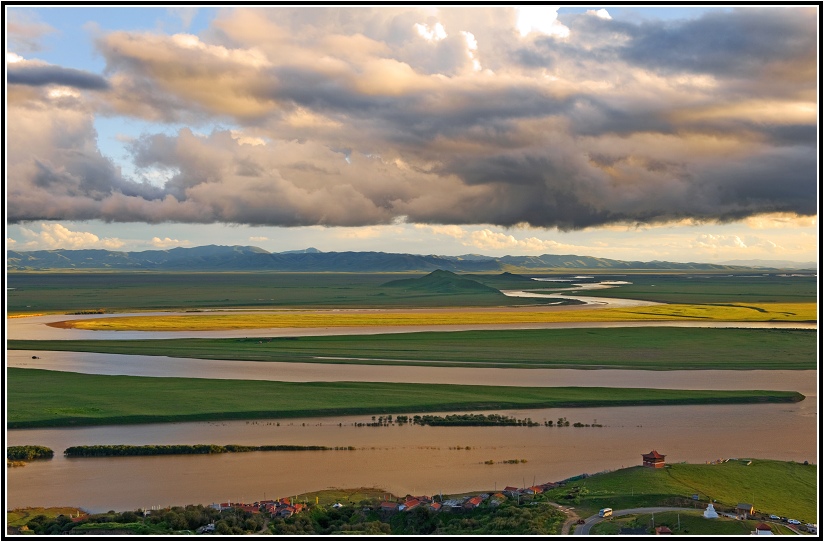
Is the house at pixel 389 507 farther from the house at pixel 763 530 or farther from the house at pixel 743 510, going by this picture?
the house at pixel 763 530

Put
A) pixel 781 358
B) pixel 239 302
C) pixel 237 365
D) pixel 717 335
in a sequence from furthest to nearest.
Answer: pixel 239 302
pixel 717 335
pixel 781 358
pixel 237 365

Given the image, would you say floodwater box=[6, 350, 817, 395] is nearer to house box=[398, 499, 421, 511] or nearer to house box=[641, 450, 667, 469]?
house box=[641, 450, 667, 469]

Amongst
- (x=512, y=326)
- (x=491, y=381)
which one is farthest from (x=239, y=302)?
(x=491, y=381)

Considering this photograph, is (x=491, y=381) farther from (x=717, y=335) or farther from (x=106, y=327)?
(x=106, y=327)

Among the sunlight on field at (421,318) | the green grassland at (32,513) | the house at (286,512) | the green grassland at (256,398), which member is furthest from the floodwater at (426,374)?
the house at (286,512)

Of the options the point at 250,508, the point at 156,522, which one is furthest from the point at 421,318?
the point at 156,522

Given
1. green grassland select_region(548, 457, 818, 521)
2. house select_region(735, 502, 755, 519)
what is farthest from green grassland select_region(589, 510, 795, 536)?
green grassland select_region(548, 457, 818, 521)
